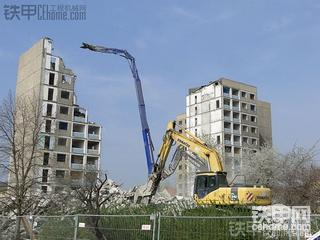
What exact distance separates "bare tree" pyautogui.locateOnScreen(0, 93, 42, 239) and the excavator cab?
9672mm

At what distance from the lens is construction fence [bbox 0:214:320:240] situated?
34.8 ft

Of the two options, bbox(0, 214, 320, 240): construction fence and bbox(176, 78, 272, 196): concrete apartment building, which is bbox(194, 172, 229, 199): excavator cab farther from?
bbox(176, 78, 272, 196): concrete apartment building

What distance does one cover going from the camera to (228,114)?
93.8 meters

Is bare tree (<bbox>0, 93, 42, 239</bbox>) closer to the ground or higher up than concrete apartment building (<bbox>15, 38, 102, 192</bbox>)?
closer to the ground

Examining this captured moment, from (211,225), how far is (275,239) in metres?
1.52

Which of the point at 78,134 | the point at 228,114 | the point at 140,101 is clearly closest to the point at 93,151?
the point at 78,134

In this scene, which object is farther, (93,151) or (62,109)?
(93,151)

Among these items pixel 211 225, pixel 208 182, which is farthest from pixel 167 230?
pixel 208 182

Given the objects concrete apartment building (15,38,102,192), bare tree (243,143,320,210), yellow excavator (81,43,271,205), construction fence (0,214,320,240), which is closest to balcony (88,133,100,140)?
concrete apartment building (15,38,102,192)

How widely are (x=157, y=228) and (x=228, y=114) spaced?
82.9 metres

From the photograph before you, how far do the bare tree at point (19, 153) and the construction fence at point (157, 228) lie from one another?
1075 centimetres

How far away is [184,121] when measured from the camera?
352 ft

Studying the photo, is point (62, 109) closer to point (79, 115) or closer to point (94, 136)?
point (79, 115)

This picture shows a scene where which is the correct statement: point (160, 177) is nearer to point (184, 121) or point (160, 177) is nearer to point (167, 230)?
point (167, 230)
